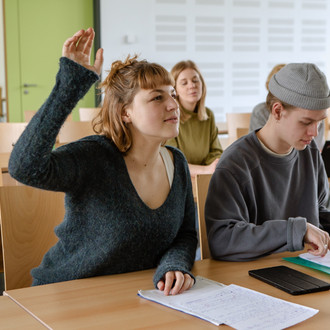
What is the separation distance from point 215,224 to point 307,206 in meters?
0.44

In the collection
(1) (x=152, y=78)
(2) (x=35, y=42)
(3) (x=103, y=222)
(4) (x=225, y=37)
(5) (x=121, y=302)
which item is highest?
(4) (x=225, y=37)

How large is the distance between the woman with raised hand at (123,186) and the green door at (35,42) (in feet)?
17.9

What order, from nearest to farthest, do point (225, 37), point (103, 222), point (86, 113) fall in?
point (103, 222) < point (86, 113) < point (225, 37)

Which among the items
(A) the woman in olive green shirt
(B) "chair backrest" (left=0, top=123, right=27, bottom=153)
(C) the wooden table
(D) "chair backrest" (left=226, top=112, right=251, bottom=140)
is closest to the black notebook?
(C) the wooden table

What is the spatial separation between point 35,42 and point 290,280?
6.20 m

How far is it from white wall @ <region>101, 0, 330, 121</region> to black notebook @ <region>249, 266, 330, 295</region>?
19.3 feet

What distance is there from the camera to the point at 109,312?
124 cm

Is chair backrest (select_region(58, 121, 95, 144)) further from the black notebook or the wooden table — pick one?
the black notebook

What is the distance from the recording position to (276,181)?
1896 millimetres

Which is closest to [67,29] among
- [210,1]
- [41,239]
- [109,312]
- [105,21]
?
[105,21]

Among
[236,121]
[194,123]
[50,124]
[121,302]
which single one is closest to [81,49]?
[50,124]

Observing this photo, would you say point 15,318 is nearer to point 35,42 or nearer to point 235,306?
point 235,306

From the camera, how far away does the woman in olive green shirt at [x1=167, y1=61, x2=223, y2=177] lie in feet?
12.5

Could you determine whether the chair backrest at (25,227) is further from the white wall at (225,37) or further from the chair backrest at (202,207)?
the white wall at (225,37)
